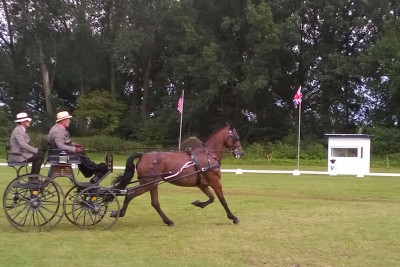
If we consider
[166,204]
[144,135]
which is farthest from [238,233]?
[144,135]

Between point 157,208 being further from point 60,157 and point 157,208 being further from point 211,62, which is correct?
point 211,62

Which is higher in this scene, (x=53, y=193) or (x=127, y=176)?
(x=127, y=176)

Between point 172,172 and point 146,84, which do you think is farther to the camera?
point 146,84

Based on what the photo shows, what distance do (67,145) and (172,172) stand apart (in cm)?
214

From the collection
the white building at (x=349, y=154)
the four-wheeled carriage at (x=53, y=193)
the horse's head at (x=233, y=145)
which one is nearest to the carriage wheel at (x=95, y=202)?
the four-wheeled carriage at (x=53, y=193)

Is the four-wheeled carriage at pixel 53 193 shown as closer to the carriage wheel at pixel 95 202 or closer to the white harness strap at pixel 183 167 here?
the carriage wheel at pixel 95 202

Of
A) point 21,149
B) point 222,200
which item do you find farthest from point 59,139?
point 222,200

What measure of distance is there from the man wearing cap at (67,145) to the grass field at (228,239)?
115 cm

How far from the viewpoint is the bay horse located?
1058 centimetres

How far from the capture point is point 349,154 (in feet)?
88.7

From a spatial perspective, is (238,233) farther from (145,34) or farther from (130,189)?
(145,34)

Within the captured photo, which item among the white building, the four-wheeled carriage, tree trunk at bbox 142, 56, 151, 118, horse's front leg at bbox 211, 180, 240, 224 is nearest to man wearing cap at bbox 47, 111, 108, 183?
the four-wheeled carriage

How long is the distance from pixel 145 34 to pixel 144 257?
45610 mm

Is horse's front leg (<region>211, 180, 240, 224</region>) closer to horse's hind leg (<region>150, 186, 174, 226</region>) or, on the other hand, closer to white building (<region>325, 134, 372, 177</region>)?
horse's hind leg (<region>150, 186, 174, 226</region>)
